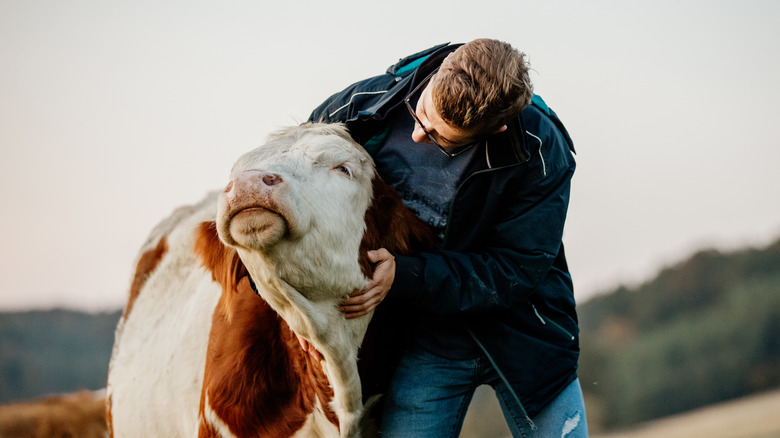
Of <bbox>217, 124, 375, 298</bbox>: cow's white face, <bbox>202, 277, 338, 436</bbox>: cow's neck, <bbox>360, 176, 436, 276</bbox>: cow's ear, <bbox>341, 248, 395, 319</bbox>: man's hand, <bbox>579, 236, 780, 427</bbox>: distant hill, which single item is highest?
<bbox>217, 124, 375, 298</bbox>: cow's white face

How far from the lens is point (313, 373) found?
9.01 ft

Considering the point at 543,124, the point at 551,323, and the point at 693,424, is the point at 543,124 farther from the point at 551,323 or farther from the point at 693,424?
the point at 693,424

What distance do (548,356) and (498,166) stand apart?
29.6 inches

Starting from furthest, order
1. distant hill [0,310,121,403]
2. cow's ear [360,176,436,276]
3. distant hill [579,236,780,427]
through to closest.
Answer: distant hill [579,236,780,427]
distant hill [0,310,121,403]
cow's ear [360,176,436,276]

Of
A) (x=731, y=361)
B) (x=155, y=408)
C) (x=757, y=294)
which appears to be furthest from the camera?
(x=757, y=294)

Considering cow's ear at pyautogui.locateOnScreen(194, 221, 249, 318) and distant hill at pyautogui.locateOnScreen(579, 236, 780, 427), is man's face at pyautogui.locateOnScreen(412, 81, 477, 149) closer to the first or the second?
cow's ear at pyautogui.locateOnScreen(194, 221, 249, 318)

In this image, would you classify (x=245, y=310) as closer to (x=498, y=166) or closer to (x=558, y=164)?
(x=498, y=166)

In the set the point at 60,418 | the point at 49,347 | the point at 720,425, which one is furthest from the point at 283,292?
the point at 49,347

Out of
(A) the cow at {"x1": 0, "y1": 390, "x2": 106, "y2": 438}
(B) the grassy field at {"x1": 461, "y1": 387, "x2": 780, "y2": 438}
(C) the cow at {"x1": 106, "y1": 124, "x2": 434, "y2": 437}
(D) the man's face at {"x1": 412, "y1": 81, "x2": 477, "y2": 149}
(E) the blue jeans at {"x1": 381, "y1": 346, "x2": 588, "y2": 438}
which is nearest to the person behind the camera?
(C) the cow at {"x1": 106, "y1": 124, "x2": 434, "y2": 437}

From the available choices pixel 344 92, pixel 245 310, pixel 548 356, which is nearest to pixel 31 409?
pixel 245 310

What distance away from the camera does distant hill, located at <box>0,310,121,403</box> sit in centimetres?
1800

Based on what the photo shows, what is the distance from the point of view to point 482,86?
233 cm

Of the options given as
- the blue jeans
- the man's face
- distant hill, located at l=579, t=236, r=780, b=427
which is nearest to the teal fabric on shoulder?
the man's face

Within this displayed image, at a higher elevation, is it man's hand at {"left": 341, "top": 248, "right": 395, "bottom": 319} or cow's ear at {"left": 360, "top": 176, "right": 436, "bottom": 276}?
cow's ear at {"left": 360, "top": 176, "right": 436, "bottom": 276}
